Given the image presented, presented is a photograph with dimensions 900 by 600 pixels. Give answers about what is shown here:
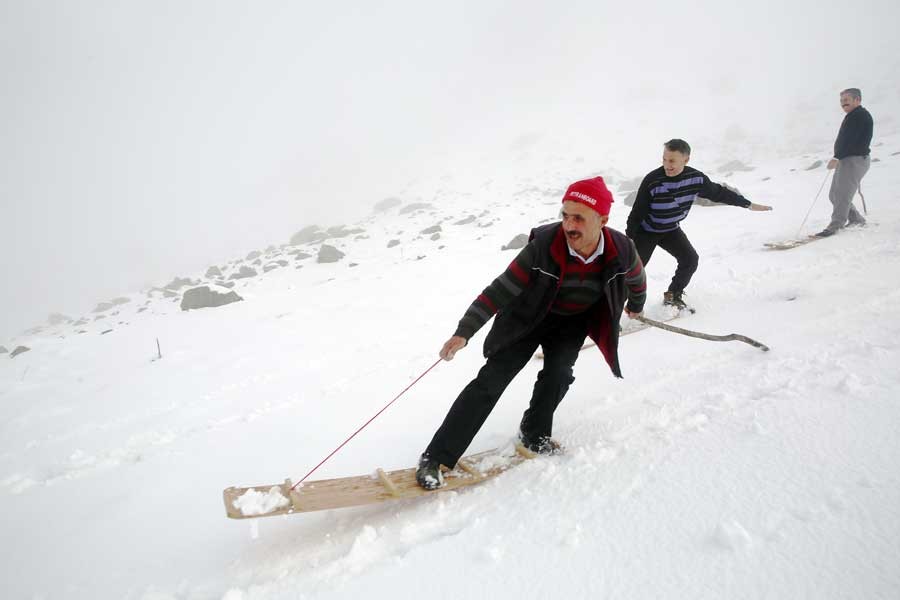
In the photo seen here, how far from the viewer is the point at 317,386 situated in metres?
4.82

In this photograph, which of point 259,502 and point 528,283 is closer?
point 259,502

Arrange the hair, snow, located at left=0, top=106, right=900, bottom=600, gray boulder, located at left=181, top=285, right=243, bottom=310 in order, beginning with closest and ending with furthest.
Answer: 1. snow, located at left=0, top=106, right=900, bottom=600
2. the hair
3. gray boulder, located at left=181, top=285, right=243, bottom=310

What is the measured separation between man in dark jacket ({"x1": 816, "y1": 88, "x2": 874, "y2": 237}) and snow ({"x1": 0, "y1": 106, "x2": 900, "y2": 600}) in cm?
42

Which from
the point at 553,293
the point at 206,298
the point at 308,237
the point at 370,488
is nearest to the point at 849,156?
the point at 553,293

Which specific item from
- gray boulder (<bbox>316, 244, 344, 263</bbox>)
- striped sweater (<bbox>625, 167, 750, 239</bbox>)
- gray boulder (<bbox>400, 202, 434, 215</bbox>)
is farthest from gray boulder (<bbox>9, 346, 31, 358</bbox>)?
gray boulder (<bbox>400, 202, 434, 215</bbox>)

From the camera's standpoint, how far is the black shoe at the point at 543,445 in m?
2.50

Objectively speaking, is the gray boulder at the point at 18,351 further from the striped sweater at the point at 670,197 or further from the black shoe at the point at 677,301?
the black shoe at the point at 677,301

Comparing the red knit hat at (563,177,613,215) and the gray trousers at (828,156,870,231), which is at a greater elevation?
the red knit hat at (563,177,613,215)

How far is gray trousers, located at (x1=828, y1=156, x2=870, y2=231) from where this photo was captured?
18.5 feet

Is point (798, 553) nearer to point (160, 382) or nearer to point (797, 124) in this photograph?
point (160, 382)

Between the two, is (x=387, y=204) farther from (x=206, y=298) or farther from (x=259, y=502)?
(x=259, y=502)

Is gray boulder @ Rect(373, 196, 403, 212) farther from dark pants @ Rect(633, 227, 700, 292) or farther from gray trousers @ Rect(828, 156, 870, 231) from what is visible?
dark pants @ Rect(633, 227, 700, 292)

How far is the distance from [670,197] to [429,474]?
366 cm

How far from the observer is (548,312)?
7.90 ft
